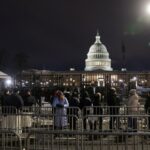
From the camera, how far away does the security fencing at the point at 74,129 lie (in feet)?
27.6

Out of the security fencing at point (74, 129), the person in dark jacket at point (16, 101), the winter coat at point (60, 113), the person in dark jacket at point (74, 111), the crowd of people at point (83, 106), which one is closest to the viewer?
the security fencing at point (74, 129)

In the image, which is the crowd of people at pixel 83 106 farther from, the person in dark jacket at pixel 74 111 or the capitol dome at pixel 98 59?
the capitol dome at pixel 98 59

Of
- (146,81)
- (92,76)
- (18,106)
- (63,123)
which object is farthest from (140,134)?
(92,76)

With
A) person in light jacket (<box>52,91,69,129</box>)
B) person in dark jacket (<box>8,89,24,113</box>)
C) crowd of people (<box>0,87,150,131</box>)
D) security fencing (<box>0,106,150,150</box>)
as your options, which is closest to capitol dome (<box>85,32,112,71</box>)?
crowd of people (<box>0,87,150,131</box>)

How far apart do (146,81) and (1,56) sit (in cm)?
6464

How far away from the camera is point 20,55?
10850cm

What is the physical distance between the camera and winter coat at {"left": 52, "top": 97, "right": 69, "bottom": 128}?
13803mm

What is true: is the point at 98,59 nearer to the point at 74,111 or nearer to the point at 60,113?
the point at 74,111

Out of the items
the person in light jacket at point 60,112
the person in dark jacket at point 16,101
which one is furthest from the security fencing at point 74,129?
the person in dark jacket at point 16,101

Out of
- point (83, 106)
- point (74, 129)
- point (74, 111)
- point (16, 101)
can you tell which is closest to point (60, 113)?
point (74, 111)

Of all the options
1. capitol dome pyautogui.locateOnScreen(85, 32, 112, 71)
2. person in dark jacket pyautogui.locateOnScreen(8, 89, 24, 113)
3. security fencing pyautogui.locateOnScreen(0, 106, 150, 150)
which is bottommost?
security fencing pyautogui.locateOnScreen(0, 106, 150, 150)

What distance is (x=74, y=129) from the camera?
45.4ft

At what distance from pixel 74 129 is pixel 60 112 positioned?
68.4 inches

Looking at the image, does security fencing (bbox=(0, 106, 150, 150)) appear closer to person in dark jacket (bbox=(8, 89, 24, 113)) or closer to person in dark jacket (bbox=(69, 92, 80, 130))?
person in dark jacket (bbox=(69, 92, 80, 130))
